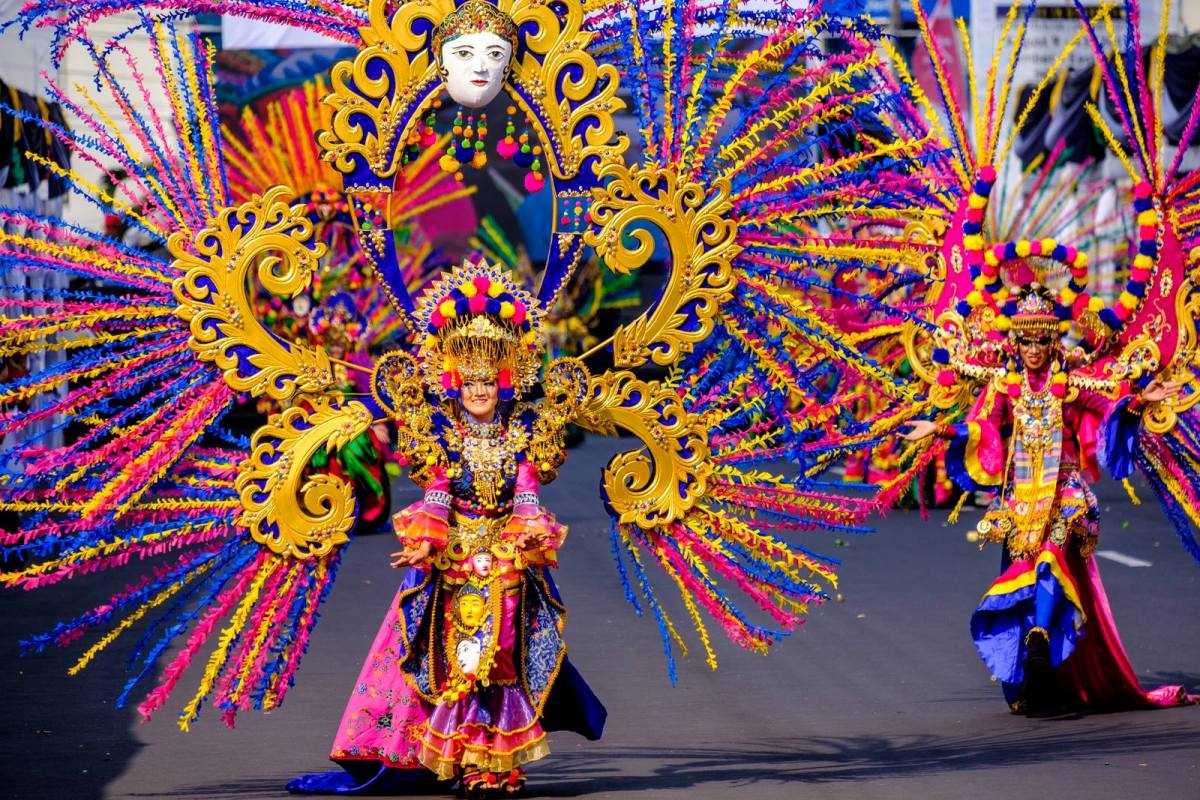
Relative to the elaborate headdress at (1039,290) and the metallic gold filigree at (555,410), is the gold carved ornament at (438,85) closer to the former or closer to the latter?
the metallic gold filigree at (555,410)

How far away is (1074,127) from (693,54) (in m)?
12.3

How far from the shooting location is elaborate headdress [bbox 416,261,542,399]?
246 inches

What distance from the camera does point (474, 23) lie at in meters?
6.42

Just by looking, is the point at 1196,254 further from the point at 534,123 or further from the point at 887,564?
the point at 887,564

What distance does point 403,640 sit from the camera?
20.6 ft

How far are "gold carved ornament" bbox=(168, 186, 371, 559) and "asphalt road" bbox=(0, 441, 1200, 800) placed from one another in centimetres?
88

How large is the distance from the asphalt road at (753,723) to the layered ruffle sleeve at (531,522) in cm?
76

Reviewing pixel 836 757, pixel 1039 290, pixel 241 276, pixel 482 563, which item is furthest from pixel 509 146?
pixel 836 757

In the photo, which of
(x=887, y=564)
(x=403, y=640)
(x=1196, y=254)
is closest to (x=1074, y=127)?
(x=887, y=564)

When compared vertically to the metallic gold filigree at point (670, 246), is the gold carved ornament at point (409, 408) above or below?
below

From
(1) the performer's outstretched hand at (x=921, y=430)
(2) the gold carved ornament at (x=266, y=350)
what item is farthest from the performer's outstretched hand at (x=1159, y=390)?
(2) the gold carved ornament at (x=266, y=350)

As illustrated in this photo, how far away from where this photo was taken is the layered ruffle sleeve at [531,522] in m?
6.21

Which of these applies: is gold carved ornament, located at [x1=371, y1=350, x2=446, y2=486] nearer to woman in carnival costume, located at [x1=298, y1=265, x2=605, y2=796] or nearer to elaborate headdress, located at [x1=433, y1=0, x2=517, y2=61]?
woman in carnival costume, located at [x1=298, y1=265, x2=605, y2=796]

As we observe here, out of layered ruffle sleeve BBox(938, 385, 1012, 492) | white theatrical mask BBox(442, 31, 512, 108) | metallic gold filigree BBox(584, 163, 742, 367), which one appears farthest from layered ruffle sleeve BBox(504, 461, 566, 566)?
layered ruffle sleeve BBox(938, 385, 1012, 492)
